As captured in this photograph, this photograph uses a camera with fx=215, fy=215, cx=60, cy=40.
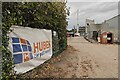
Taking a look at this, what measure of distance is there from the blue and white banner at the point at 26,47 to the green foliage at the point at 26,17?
1.09ft

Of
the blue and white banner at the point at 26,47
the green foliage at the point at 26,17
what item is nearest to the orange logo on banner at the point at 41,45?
the blue and white banner at the point at 26,47

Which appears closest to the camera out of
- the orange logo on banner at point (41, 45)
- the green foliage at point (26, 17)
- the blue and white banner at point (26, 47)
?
the green foliage at point (26, 17)

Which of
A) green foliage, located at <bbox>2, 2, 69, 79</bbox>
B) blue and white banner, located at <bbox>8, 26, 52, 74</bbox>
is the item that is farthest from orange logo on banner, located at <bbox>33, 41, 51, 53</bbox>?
green foliage, located at <bbox>2, 2, 69, 79</bbox>

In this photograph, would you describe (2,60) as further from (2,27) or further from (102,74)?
(102,74)

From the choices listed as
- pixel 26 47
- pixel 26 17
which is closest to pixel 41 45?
pixel 26 17

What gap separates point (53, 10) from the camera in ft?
35.8

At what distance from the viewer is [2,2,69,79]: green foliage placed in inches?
205

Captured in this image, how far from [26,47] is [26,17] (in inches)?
70.6

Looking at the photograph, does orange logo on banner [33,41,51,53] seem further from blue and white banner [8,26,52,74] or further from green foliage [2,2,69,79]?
green foliage [2,2,69,79]

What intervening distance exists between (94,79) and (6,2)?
3896 mm

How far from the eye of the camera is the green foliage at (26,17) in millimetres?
5207

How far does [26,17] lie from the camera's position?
27.5 ft

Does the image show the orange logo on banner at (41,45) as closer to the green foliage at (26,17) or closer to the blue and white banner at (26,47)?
the blue and white banner at (26,47)

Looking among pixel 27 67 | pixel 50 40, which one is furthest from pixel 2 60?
pixel 50 40
